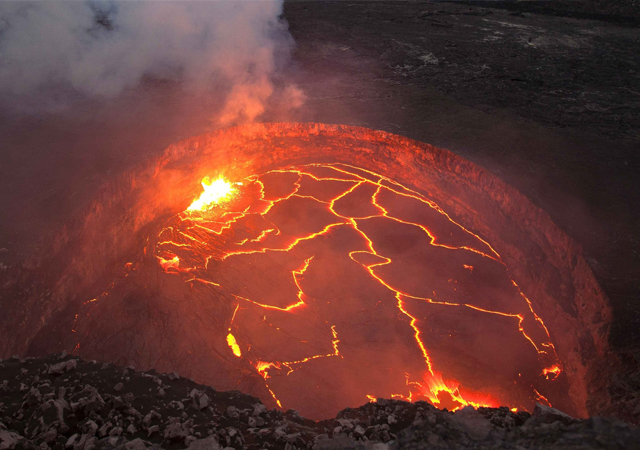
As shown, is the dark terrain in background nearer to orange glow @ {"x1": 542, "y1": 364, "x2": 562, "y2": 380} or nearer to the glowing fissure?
orange glow @ {"x1": 542, "y1": 364, "x2": 562, "y2": 380}

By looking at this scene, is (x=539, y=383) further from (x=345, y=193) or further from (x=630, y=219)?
(x=345, y=193)

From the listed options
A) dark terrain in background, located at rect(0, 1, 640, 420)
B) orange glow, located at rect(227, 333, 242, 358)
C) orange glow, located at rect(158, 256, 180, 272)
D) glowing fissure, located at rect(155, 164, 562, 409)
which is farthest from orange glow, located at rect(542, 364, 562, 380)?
orange glow, located at rect(158, 256, 180, 272)

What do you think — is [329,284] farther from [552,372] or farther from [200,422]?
[200,422]

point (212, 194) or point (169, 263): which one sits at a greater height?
point (212, 194)

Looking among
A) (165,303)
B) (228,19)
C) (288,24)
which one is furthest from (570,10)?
(165,303)

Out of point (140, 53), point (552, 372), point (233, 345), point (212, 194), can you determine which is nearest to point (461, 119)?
point (552, 372)

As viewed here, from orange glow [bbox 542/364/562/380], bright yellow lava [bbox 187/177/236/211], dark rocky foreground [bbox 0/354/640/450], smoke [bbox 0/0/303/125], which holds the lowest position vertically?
dark rocky foreground [bbox 0/354/640/450]

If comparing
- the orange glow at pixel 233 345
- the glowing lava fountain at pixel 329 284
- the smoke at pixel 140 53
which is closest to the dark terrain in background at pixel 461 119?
the glowing lava fountain at pixel 329 284
